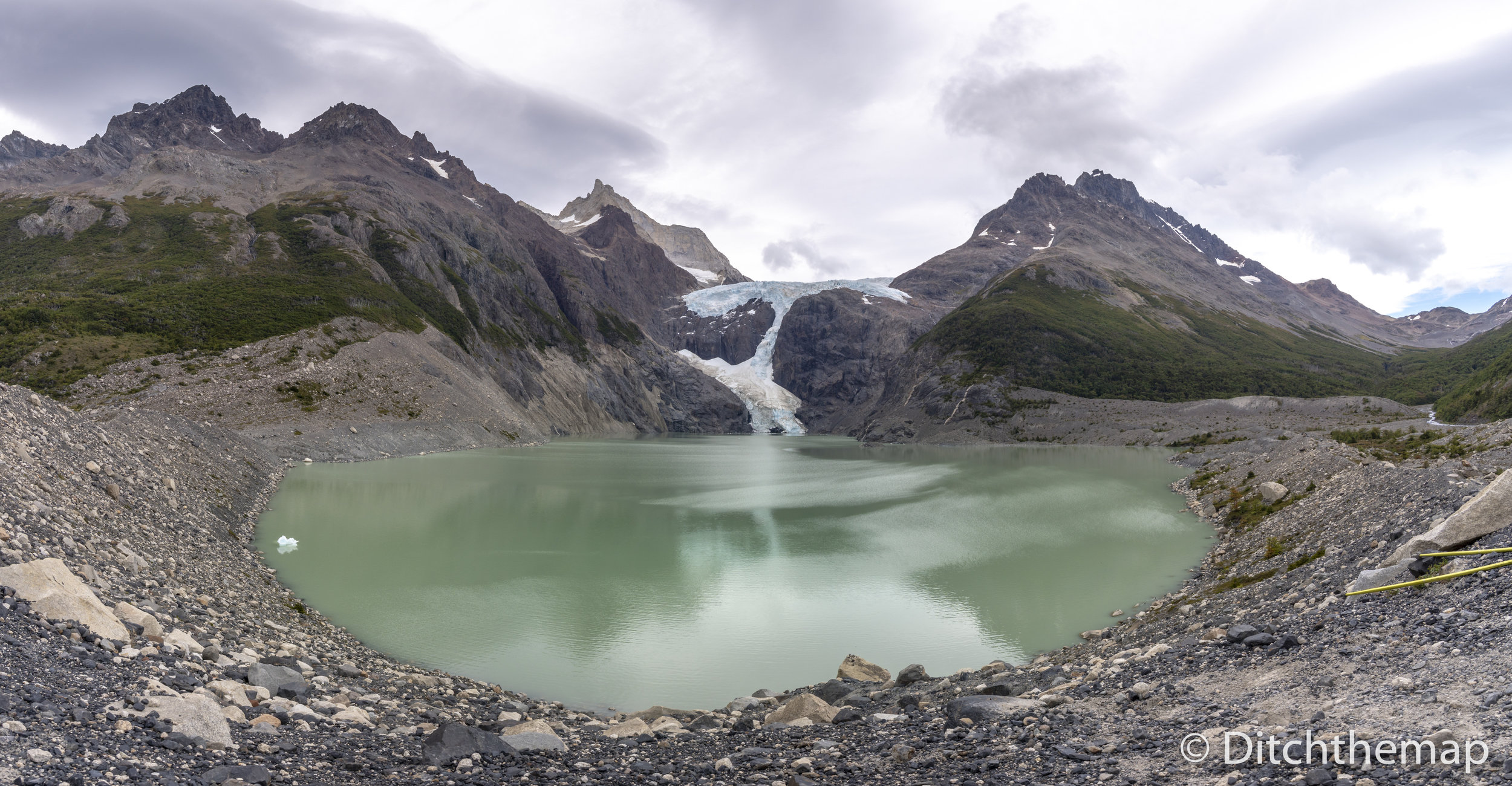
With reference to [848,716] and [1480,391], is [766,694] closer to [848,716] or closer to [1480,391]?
[848,716]

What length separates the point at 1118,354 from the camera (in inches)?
6161

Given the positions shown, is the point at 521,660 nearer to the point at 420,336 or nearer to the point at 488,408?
the point at 488,408

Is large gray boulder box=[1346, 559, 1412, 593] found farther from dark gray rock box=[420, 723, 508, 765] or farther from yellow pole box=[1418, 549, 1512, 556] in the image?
dark gray rock box=[420, 723, 508, 765]

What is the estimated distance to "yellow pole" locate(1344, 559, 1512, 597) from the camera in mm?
10203

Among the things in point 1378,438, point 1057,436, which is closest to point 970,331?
point 1057,436

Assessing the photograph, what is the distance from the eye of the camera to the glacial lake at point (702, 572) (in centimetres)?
1725

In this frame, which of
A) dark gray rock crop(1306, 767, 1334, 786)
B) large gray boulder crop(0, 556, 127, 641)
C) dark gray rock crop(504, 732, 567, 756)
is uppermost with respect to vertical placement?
large gray boulder crop(0, 556, 127, 641)

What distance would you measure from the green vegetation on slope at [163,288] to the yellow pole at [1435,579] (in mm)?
89514

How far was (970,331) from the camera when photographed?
169m

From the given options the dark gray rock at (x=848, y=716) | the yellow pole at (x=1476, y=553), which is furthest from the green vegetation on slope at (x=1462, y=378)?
the dark gray rock at (x=848, y=716)

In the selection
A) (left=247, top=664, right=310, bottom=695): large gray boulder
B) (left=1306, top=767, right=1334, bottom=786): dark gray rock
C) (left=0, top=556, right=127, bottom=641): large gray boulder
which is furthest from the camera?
(left=247, top=664, right=310, bottom=695): large gray boulder

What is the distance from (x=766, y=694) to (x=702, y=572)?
11413mm

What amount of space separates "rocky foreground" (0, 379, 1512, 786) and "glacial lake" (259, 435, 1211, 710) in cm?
174

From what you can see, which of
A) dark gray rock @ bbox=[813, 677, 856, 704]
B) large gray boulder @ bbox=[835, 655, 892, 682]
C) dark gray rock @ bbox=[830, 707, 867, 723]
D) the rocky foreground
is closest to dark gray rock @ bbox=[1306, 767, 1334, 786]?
the rocky foreground
